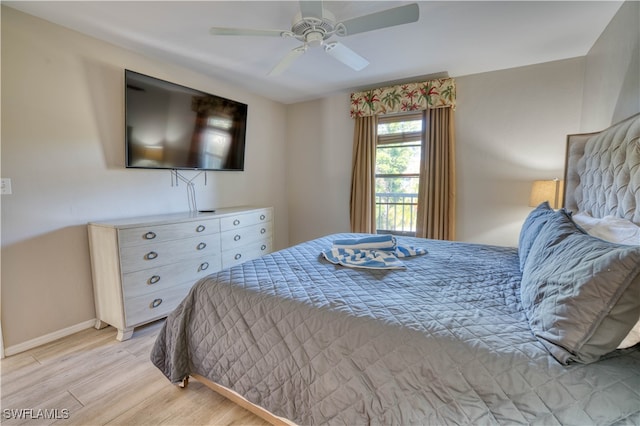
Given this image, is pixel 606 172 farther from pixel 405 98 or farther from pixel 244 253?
pixel 244 253

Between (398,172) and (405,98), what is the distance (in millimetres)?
866

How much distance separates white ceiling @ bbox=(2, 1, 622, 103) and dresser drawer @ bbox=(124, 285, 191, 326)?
2.05 metres

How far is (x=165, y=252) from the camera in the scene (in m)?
2.35

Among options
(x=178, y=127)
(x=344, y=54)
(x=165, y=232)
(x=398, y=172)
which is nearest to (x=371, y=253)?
(x=344, y=54)

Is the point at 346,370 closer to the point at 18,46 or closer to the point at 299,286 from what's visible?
the point at 299,286

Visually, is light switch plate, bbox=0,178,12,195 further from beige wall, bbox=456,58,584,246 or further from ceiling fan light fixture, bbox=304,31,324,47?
beige wall, bbox=456,58,584,246

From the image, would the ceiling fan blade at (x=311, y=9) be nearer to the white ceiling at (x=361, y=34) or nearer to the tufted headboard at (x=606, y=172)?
the white ceiling at (x=361, y=34)

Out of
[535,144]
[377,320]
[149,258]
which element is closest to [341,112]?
[535,144]

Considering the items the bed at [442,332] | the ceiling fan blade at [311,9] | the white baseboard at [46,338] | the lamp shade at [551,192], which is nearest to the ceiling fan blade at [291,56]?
the ceiling fan blade at [311,9]

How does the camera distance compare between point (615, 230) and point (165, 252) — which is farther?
point (165, 252)

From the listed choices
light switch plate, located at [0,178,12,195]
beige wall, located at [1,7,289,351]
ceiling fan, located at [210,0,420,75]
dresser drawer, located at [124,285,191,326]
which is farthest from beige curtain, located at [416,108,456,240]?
light switch plate, located at [0,178,12,195]

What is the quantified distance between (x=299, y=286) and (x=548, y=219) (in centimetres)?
130

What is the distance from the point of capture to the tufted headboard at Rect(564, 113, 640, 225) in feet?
4.47

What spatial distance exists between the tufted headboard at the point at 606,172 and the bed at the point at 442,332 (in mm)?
11
